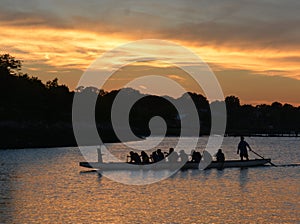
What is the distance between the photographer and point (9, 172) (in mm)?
50375

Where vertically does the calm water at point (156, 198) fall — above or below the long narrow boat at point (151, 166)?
below

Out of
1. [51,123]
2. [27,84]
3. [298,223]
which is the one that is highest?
[27,84]

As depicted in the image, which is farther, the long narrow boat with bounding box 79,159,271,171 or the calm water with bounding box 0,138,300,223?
the long narrow boat with bounding box 79,159,271,171

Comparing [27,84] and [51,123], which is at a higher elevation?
[27,84]

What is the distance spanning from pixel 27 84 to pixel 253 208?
12135cm

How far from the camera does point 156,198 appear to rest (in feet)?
113

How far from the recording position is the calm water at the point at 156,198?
92.9ft

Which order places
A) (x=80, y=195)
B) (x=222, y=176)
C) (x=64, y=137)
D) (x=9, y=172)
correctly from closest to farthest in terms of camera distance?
(x=80, y=195) → (x=222, y=176) → (x=9, y=172) → (x=64, y=137)

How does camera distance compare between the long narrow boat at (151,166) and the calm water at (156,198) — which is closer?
the calm water at (156,198)

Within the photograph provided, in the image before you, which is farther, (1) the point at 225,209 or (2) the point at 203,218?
(1) the point at 225,209

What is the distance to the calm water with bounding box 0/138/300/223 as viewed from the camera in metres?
28.3

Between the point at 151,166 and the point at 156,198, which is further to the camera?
the point at 151,166

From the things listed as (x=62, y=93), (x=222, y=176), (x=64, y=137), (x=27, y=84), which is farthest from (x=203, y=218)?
(x=62, y=93)

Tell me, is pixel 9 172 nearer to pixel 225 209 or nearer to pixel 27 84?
pixel 225 209
